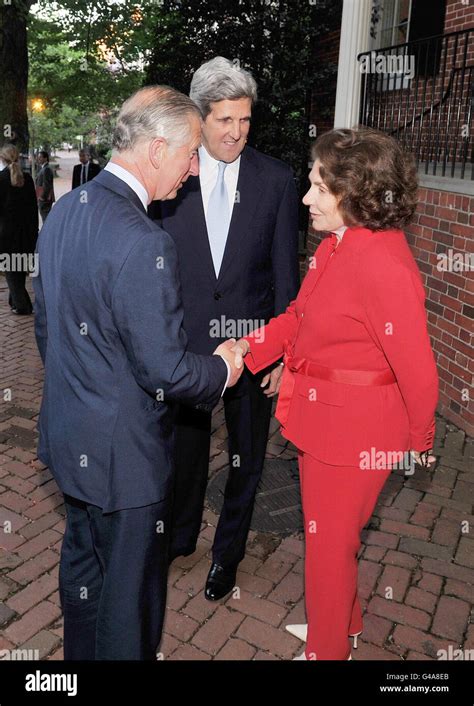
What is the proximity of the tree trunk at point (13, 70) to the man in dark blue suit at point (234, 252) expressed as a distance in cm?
1048

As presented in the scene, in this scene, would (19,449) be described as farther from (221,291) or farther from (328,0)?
(328,0)

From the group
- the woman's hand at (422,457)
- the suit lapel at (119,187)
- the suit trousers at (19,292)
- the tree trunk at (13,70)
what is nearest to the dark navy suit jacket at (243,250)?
the suit lapel at (119,187)

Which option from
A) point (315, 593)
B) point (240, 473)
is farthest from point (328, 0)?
point (315, 593)

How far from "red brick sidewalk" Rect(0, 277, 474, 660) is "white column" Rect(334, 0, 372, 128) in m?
5.79

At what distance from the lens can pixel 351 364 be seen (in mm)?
2258

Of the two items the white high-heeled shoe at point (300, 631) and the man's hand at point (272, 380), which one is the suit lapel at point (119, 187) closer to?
the man's hand at point (272, 380)

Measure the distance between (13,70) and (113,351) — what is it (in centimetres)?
1223

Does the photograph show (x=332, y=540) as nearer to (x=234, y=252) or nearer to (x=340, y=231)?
(x=340, y=231)

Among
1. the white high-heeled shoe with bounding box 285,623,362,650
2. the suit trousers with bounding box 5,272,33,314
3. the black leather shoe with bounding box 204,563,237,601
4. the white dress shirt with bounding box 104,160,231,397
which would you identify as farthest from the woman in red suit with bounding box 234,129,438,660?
the suit trousers with bounding box 5,272,33,314

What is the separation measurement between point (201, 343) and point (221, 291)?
28cm

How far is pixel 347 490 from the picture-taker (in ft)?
7.66

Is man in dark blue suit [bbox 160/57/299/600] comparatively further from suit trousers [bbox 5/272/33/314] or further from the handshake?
suit trousers [bbox 5/272/33/314]

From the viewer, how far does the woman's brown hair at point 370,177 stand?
2100 millimetres

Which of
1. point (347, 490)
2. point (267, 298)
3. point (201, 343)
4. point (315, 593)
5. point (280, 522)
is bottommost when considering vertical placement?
point (280, 522)
